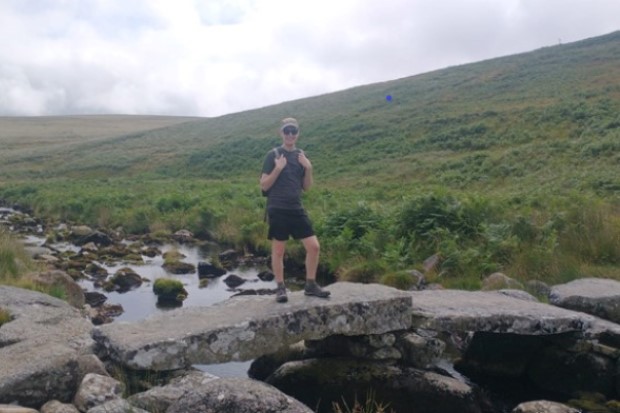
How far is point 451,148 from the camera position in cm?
4447

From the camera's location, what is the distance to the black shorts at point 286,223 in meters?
9.37

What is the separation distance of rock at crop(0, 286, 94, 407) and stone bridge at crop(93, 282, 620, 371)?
1.81ft

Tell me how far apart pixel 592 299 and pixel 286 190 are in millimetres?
5163

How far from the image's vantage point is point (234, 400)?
671 cm

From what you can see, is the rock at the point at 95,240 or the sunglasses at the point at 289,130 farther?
the rock at the point at 95,240

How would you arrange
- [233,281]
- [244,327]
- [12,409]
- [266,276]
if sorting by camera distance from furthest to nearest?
[266,276]
[233,281]
[244,327]
[12,409]

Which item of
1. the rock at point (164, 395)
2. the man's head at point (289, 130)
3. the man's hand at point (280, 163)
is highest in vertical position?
the man's head at point (289, 130)

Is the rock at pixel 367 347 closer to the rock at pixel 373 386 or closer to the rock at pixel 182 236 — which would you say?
the rock at pixel 373 386

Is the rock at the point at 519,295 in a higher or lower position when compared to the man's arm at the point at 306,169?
lower

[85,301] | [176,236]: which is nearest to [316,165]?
[176,236]

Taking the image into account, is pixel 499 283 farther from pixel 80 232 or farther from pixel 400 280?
pixel 80 232

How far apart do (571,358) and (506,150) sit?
99.6 ft

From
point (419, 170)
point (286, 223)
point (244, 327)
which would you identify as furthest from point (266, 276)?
point (419, 170)

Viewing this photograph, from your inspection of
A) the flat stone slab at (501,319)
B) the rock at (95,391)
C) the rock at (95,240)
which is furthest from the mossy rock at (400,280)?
the rock at (95,240)
